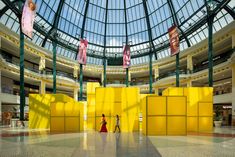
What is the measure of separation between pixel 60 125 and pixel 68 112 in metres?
1.56

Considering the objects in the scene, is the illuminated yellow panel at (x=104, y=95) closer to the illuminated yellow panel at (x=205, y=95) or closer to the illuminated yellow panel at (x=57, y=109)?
the illuminated yellow panel at (x=57, y=109)

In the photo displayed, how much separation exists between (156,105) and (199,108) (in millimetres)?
7631

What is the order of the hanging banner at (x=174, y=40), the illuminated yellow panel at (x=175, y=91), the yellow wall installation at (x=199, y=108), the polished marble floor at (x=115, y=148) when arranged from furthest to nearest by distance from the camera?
1. the hanging banner at (x=174, y=40)
2. the illuminated yellow panel at (x=175, y=91)
3. the yellow wall installation at (x=199, y=108)
4. the polished marble floor at (x=115, y=148)

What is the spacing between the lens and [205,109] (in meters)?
31.5

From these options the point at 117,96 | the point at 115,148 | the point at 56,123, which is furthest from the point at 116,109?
the point at 115,148

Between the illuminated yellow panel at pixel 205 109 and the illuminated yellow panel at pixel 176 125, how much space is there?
20.9 feet

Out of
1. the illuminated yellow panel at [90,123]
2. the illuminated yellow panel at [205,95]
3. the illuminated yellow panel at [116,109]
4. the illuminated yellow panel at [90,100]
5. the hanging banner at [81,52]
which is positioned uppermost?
the hanging banner at [81,52]

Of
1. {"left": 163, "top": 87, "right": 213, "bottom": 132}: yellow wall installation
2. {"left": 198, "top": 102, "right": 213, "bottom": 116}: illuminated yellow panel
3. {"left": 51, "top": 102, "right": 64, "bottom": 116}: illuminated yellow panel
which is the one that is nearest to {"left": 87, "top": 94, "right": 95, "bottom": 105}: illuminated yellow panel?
{"left": 51, "top": 102, "right": 64, "bottom": 116}: illuminated yellow panel

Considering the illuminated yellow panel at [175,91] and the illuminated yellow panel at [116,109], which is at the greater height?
the illuminated yellow panel at [175,91]

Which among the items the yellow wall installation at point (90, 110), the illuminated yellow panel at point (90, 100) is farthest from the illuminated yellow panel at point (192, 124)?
the illuminated yellow panel at point (90, 100)

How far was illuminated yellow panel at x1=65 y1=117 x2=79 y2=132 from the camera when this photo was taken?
32.3m

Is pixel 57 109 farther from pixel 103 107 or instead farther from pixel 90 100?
pixel 90 100

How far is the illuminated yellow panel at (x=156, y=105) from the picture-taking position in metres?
25.8

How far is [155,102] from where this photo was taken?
25859 millimetres
